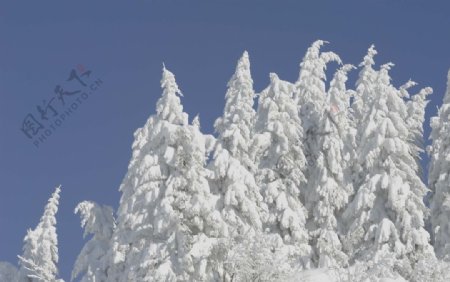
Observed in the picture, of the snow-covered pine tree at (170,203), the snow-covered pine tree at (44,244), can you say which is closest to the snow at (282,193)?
the snow-covered pine tree at (170,203)

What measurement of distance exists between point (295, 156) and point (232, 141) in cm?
495

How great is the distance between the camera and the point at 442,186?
4291cm

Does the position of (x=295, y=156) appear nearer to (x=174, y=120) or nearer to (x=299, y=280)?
(x=174, y=120)

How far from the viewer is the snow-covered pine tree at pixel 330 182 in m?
40.2

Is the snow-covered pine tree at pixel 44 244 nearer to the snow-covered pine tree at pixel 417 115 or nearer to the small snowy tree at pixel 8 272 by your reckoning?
the small snowy tree at pixel 8 272

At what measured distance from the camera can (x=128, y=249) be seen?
3672 centimetres

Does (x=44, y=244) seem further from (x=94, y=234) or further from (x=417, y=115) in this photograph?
(x=417, y=115)

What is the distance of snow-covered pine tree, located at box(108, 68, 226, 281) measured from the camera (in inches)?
1256

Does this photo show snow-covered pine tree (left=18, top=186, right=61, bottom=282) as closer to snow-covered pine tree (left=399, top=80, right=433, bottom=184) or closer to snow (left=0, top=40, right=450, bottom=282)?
snow (left=0, top=40, right=450, bottom=282)

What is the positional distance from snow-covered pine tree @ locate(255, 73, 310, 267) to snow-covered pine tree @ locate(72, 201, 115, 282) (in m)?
11.9

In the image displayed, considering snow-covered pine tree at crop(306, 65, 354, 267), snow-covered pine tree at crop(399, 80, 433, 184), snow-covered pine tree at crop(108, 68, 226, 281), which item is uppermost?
snow-covered pine tree at crop(399, 80, 433, 184)

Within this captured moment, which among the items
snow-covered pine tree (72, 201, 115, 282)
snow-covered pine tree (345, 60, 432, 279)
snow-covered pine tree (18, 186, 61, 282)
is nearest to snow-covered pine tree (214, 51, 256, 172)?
snow-covered pine tree (345, 60, 432, 279)

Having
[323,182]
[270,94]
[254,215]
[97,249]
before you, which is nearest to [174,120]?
[254,215]

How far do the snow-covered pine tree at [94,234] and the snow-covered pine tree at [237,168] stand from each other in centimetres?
1190
